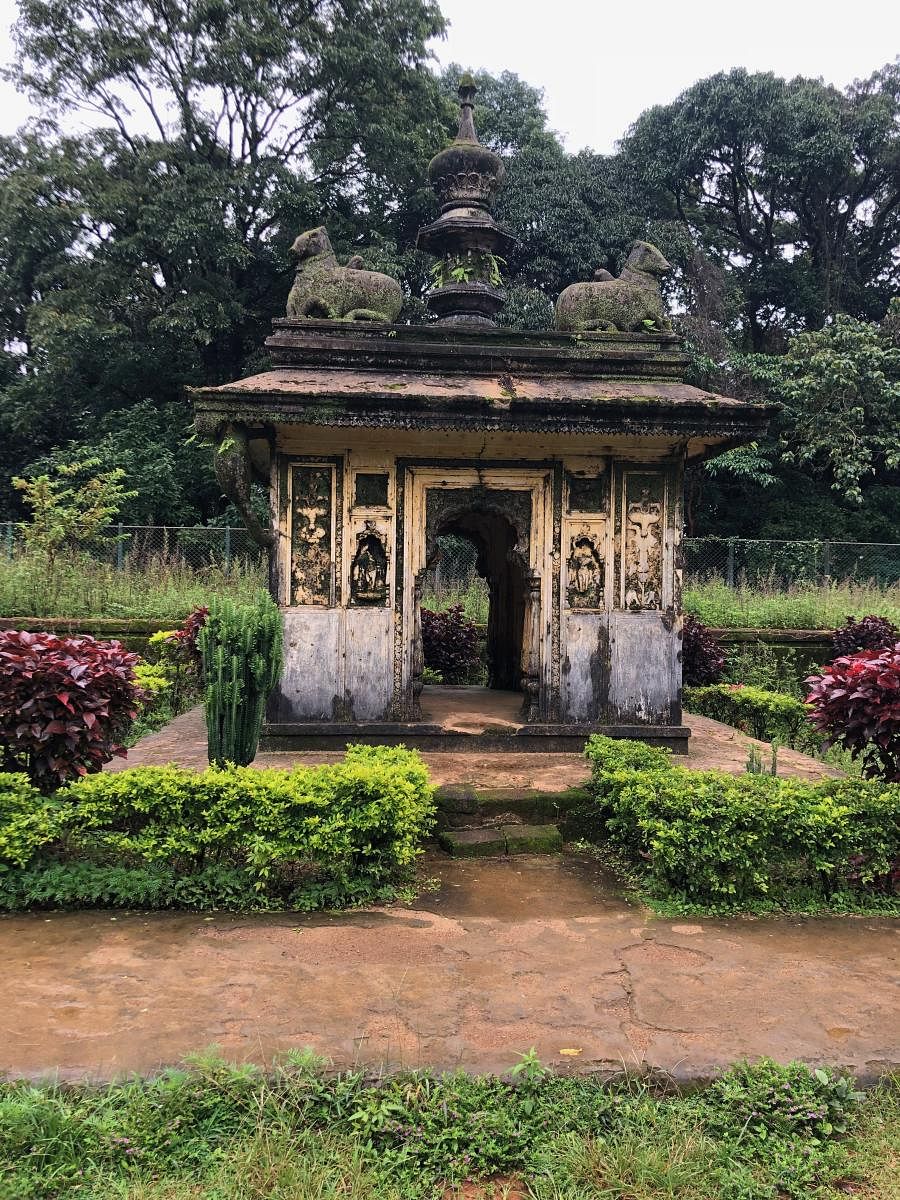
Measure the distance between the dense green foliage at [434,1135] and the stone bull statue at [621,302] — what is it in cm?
671

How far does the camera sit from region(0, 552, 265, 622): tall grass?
40.8ft

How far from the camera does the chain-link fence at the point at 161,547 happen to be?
14541mm

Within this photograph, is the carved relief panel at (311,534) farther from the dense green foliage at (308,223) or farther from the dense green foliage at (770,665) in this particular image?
the dense green foliage at (308,223)

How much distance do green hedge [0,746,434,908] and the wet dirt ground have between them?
21 centimetres

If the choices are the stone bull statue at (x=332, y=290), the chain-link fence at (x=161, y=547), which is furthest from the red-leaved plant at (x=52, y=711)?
the chain-link fence at (x=161, y=547)

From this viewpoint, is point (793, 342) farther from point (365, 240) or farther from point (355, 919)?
point (355, 919)

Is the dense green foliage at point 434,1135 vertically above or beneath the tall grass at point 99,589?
beneath

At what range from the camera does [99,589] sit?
12.7 m

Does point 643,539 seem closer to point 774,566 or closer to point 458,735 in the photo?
point 458,735

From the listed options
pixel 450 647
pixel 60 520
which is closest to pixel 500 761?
pixel 450 647

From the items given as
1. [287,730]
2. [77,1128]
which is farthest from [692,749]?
[77,1128]

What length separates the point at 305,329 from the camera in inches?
301

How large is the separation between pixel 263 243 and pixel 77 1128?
2210cm

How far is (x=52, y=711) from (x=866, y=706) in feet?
15.2
